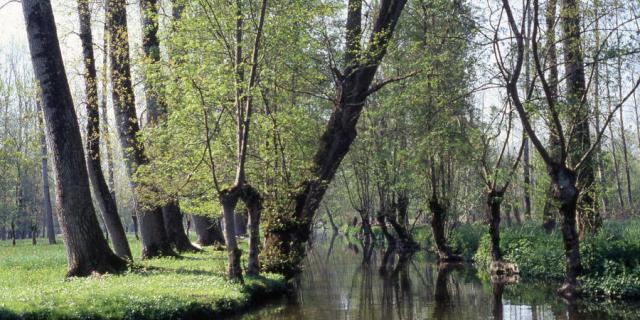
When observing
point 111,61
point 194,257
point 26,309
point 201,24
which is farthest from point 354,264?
point 26,309

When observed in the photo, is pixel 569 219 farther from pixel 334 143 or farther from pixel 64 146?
pixel 64 146

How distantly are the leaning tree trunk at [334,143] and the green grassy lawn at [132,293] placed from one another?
1.69 metres

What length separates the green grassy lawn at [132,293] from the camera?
34.9ft

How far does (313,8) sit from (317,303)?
24.8ft

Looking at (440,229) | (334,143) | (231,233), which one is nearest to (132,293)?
(231,233)

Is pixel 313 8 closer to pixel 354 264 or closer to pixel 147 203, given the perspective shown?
pixel 147 203

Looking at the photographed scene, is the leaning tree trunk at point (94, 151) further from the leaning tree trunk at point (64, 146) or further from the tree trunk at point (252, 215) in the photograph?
the tree trunk at point (252, 215)

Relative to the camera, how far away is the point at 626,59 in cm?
1577

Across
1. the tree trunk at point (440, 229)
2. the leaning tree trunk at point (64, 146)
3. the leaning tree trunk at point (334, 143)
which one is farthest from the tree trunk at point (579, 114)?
the leaning tree trunk at point (64, 146)

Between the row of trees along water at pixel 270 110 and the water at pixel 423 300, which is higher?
the row of trees along water at pixel 270 110

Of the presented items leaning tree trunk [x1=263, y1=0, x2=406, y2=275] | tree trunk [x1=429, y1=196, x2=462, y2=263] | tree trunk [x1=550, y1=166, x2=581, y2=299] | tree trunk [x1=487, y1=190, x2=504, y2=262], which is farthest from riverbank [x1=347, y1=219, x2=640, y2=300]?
leaning tree trunk [x1=263, y1=0, x2=406, y2=275]

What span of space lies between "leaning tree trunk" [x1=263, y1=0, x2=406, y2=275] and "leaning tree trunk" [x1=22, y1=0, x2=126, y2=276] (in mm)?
5117

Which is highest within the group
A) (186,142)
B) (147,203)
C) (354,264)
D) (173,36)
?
(173,36)

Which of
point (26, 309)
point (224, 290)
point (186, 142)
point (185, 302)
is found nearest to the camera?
point (26, 309)
